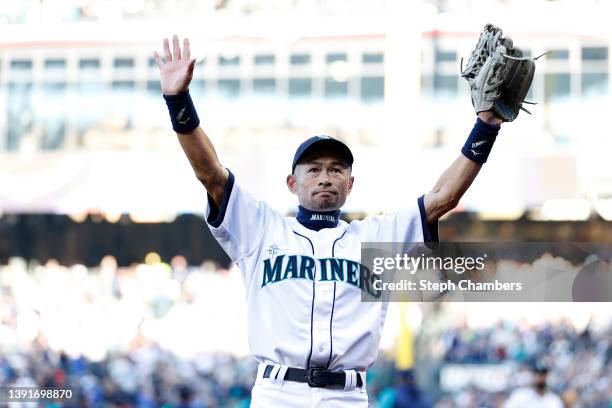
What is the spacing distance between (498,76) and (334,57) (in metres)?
20.0

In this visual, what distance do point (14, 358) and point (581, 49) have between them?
1257 cm

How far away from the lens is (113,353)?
17.8 metres

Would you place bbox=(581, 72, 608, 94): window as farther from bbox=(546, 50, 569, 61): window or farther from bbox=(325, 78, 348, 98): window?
bbox=(325, 78, 348, 98): window

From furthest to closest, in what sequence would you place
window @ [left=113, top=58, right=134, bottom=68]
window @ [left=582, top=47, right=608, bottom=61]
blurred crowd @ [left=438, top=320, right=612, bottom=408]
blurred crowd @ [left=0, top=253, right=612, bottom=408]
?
window @ [left=113, top=58, right=134, bottom=68]
window @ [left=582, top=47, right=608, bottom=61]
blurred crowd @ [left=0, top=253, right=612, bottom=408]
blurred crowd @ [left=438, top=320, right=612, bottom=408]

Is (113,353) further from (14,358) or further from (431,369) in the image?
(431,369)

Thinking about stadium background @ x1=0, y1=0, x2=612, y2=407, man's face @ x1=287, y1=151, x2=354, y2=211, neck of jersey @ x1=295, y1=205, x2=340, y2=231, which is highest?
stadium background @ x1=0, y1=0, x2=612, y2=407

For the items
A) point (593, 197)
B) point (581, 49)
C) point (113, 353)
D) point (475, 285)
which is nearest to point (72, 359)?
point (113, 353)

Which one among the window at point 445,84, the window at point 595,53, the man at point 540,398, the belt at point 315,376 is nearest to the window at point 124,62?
the window at point 445,84

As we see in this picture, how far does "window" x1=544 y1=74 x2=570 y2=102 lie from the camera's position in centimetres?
2241

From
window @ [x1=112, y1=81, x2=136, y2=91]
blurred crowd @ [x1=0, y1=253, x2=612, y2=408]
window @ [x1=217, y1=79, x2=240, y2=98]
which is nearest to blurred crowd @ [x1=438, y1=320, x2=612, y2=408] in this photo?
blurred crowd @ [x1=0, y1=253, x2=612, y2=408]

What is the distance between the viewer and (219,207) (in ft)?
12.2

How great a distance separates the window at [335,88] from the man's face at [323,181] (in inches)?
773

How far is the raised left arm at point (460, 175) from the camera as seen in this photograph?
3.63m

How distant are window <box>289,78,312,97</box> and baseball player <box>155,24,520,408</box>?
19777mm
